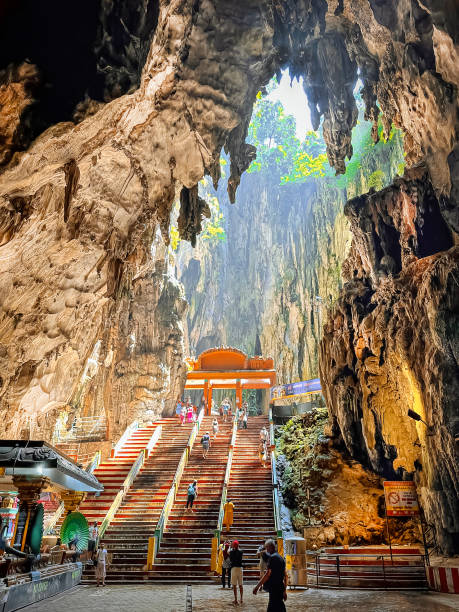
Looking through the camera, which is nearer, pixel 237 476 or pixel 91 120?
pixel 91 120

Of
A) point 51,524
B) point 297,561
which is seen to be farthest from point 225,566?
point 51,524

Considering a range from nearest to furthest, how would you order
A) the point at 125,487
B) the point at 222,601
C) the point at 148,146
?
the point at 222,601 → the point at 148,146 → the point at 125,487

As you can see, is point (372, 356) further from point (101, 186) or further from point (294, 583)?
point (101, 186)

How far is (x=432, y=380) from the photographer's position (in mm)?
10891

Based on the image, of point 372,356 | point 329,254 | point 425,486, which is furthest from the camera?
point 329,254

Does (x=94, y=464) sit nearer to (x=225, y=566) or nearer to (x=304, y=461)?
(x=304, y=461)

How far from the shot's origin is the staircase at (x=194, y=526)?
11.3 metres

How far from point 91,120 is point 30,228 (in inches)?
107

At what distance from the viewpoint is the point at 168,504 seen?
563 inches

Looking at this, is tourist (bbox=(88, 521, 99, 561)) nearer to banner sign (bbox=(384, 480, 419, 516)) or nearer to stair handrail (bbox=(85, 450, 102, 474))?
stair handrail (bbox=(85, 450, 102, 474))

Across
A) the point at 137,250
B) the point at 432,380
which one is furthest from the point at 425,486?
the point at 137,250

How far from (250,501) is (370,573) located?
18.9 feet

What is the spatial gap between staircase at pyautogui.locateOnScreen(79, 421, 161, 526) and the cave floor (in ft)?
17.0

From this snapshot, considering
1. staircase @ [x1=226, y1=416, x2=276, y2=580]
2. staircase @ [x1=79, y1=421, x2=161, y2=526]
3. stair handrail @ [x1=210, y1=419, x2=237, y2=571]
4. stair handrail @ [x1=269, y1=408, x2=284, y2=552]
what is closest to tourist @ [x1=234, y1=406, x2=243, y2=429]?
stair handrail @ [x1=210, y1=419, x2=237, y2=571]
